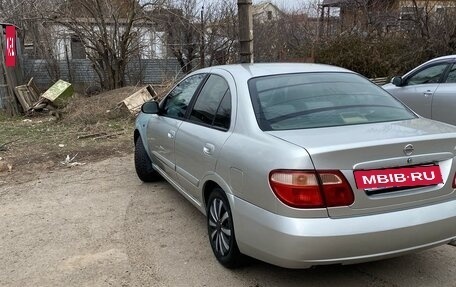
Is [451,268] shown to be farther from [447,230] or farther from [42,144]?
[42,144]

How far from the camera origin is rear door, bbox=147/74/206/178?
4727 millimetres

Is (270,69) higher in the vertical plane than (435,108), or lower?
higher

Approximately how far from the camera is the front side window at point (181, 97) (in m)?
4.72

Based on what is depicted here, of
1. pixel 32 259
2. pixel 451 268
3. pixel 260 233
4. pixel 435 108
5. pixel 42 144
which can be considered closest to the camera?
pixel 260 233

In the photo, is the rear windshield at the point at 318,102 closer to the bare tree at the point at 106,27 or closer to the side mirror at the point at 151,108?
the side mirror at the point at 151,108

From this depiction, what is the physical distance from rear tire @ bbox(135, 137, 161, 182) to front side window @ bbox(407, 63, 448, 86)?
4.38 meters

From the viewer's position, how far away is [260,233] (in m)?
3.04

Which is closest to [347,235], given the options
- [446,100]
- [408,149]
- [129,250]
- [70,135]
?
[408,149]

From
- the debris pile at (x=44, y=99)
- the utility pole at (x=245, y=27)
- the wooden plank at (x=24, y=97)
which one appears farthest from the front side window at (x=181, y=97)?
the wooden plank at (x=24, y=97)

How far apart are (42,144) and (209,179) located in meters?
6.18

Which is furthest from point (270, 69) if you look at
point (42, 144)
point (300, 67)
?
point (42, 144)

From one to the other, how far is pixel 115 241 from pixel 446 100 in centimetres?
509

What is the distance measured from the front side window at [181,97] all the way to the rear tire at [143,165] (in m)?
0.92

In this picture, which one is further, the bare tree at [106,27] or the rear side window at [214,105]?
the bare tree at [106,27]
